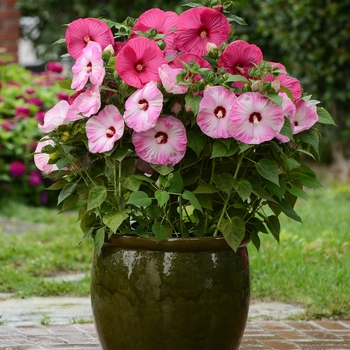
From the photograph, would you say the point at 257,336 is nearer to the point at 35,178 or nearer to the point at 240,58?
the point at 240,58

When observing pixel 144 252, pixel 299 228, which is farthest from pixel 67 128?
pixel 299 228

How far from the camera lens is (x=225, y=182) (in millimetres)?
2486

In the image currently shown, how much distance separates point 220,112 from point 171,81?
0.19 metres

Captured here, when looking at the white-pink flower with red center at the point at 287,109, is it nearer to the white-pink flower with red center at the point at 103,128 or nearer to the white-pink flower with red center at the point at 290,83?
the white-pink flower with red center at the point at 290,83

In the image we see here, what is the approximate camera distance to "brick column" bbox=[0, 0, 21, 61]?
386 inches

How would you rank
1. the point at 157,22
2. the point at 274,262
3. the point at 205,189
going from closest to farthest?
the point at 205,189
the point at 157,22
the point at 274,262

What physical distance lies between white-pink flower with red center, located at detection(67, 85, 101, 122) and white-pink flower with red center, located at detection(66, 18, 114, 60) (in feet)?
0.66

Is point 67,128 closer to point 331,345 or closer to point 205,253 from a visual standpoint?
point 205,253

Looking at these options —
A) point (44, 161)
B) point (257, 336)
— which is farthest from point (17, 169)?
point (44, 161)

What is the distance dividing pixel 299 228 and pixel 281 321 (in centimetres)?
243

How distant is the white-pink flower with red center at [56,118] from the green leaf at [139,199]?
1.23 ft

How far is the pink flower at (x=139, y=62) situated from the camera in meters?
2.45

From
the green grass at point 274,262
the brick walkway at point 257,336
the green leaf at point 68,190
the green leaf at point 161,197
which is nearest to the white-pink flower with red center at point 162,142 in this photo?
the green leaf at point 161,197

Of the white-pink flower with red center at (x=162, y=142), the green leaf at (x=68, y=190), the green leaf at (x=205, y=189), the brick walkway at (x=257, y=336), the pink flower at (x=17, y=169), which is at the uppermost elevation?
the white-pink flower with red center at (x=162, y=142)
